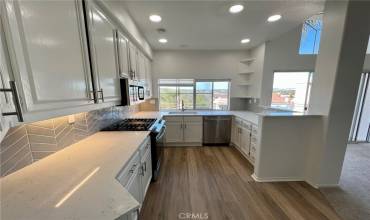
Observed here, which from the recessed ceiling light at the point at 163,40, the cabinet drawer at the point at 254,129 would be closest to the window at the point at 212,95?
the recessed ceiling light at the point at 163,40

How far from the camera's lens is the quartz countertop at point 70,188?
→ 2.27 ft

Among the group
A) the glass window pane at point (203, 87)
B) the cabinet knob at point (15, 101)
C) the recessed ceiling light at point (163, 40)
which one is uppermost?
the recessed ceiling light at point (163, 40)

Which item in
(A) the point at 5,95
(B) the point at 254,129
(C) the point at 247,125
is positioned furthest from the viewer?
(C) the point at 247,125

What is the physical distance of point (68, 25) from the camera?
1021mm

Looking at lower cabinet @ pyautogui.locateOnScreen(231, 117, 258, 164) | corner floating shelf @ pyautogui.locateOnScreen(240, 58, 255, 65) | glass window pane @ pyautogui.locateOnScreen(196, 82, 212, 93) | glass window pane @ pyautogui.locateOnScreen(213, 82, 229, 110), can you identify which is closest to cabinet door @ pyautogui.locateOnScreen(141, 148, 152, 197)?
lower cabinet @ pyautogui.locateOnScreen(231, 117, 258, 164)

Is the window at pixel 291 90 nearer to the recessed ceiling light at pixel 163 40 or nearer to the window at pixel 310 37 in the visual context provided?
the window at pixel 310 37

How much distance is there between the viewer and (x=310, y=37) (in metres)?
3.53

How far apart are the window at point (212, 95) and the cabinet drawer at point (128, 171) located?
3124 mm

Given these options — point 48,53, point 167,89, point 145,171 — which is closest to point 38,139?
point 48,53

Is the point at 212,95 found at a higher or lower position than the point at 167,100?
higher

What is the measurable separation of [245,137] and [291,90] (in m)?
1.90

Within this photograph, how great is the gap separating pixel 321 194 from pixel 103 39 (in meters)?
3.44

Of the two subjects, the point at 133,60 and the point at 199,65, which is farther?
the point at 199,65

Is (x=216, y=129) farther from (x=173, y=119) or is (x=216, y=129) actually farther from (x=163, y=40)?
(x=163, y=40)
